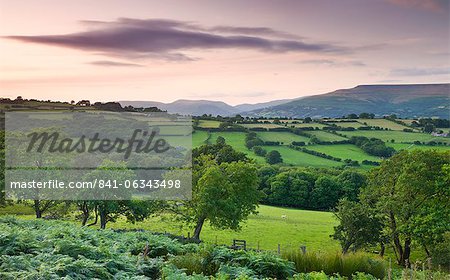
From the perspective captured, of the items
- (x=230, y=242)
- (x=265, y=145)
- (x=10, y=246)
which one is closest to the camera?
(x=10, y=246)

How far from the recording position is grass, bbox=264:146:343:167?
90.1 meters

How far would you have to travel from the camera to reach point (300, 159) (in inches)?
3706

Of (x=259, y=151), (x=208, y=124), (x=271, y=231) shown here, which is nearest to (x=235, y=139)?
(x=259, y=151)

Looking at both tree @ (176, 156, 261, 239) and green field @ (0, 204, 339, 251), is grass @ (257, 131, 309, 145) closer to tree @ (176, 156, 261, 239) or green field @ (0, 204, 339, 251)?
green field @ (0, 204, 339, 251)

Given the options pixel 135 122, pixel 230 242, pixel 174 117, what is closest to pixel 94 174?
pixel 230 242

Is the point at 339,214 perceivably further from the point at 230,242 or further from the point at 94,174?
the point at 94,174

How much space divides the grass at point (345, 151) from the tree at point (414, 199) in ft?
186

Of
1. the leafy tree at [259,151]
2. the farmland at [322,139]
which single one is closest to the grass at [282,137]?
the farmland at [322,139]

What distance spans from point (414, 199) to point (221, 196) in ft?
54.1

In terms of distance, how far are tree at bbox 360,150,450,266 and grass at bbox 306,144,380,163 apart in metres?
56.6

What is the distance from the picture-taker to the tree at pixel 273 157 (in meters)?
91.9

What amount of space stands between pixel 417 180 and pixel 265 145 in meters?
69.6

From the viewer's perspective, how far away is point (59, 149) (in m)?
38.1

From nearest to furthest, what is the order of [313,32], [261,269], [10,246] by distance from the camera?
1. [10,246]
2. [261,269]
3. [313,32]
